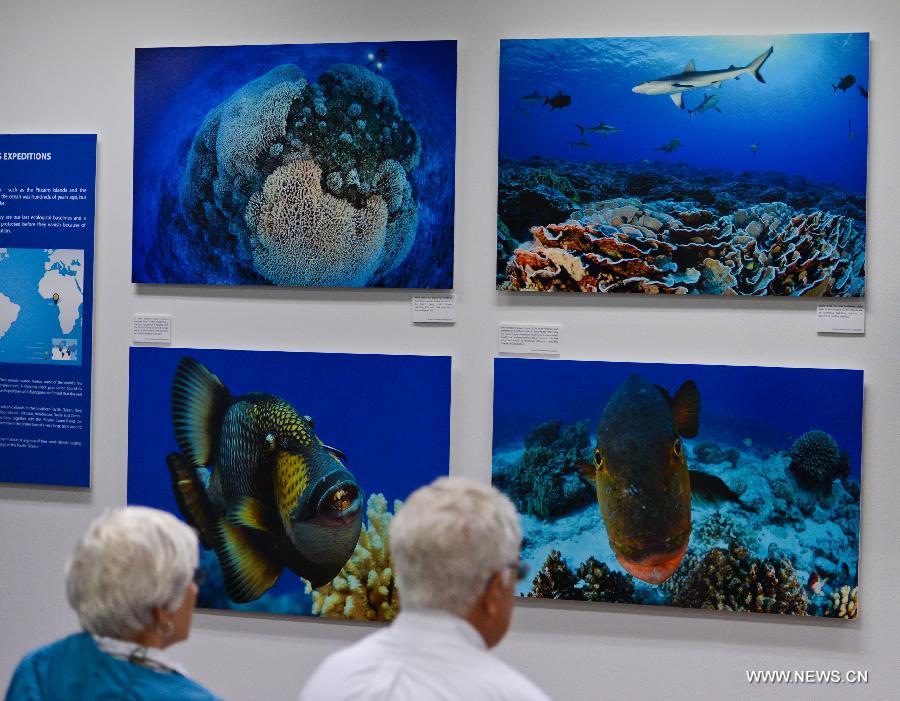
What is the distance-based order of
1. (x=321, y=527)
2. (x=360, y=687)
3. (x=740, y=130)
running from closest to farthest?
(x=360, y=687)
(x=740, y=130)
(x=321, y=527)

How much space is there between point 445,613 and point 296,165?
196 centimetres

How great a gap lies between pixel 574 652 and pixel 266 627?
1008mm

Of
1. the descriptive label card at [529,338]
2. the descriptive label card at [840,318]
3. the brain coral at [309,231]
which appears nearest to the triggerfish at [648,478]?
the descriptive label card at [529,338]

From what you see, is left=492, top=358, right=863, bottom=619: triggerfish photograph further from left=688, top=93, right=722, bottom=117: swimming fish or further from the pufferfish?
left=688, top=93, right=722, bottom=117: swimming fish

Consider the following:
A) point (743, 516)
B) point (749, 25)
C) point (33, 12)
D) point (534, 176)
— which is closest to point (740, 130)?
point (749, 25)

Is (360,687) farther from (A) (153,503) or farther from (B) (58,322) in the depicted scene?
(B) (58,322)

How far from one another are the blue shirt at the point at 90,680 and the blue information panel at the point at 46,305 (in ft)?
6.08

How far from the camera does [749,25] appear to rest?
3074mm

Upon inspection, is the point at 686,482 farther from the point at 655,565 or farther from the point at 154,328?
the point at 154,328

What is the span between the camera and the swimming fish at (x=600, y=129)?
10.2ft

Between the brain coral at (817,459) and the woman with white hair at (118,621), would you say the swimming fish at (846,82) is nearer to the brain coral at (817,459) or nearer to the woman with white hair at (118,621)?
the brain coral at (817,459)

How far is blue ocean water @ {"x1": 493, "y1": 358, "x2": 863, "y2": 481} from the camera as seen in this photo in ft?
9.86

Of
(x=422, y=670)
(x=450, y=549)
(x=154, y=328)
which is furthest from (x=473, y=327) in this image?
(x=422, y=670)

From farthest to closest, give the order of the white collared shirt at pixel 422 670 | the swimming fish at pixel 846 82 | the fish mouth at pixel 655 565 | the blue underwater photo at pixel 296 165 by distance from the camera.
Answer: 1. the blue underwater photo at pixel 296 165
2. the fish mouth at pixel 655 565
3. the swimming fish at pixel 846 82
4. the white collared shirt at pixel 422 670
